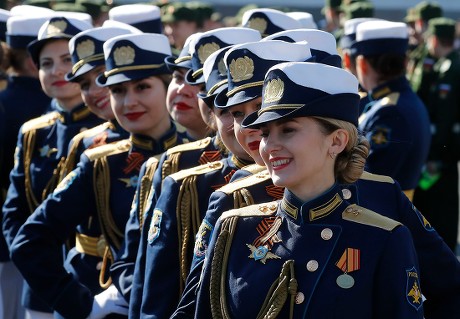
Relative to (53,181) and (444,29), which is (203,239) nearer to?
(53,181)

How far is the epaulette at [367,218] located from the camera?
3.56 m

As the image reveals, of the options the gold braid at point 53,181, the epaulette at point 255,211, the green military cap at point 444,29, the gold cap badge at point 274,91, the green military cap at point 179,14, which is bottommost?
the green military cap at point 444,29

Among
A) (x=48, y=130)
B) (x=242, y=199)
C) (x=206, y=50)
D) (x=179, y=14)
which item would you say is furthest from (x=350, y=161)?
(x=179, y=14)

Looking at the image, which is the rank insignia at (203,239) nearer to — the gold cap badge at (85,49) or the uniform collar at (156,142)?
the uniform collar at (156,142)

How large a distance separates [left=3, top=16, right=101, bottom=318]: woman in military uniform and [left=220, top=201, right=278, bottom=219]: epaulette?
8.37 feet

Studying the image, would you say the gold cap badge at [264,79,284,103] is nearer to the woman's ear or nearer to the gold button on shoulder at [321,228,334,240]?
the woman's ear

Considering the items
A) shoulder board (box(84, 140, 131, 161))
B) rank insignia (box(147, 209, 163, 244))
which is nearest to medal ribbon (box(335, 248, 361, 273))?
rank insignia (box(147, 209, 163, 244))

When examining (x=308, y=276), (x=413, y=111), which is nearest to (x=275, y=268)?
(x=308, y=276)

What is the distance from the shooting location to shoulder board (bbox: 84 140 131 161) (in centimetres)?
547

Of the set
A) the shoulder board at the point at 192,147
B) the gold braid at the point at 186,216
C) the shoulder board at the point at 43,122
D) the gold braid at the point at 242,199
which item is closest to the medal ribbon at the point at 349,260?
the gold braid at the point at 242,199

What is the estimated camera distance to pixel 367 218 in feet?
11.8

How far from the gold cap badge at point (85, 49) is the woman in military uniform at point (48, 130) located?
1.94ft

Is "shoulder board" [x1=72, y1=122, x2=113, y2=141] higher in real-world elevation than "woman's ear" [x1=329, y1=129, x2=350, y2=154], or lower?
lower

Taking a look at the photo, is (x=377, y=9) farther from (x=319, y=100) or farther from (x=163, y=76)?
(x=319, y=100)
